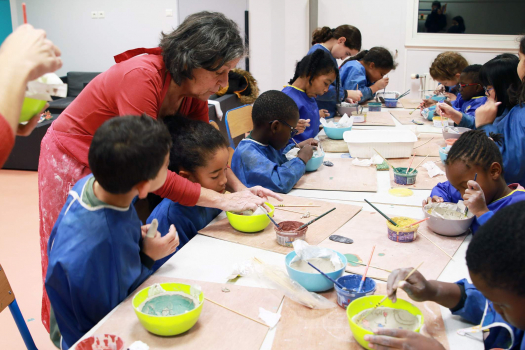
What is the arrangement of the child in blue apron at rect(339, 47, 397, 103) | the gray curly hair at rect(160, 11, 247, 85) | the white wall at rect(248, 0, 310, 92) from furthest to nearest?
the white wall at rect(248, 0, 310, 92), the child in blue apron at rect(339, 47, 397, 103), the gray curly hair at rect(160, 11, 247, 85)

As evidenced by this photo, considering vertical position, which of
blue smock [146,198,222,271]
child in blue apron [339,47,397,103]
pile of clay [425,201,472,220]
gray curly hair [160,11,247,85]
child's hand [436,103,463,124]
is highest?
gray curly hair [160,11,247,85]

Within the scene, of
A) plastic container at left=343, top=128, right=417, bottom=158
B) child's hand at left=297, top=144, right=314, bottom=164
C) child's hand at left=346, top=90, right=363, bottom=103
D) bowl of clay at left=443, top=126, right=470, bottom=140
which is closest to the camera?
child's hand at left=297, top=144, right=314, bottom=164

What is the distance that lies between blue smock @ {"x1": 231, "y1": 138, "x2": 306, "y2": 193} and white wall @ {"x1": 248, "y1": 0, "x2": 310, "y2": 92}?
3.96 metres

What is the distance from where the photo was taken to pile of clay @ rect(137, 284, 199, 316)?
1.09m

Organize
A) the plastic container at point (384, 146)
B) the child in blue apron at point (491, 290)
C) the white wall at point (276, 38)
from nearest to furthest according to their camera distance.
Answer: the child in blue apron at point (491, 290), the plastic container at point (384, 146), the white wall at point (276, 38)

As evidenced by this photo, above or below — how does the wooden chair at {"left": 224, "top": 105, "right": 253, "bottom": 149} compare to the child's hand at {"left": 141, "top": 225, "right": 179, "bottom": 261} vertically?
above

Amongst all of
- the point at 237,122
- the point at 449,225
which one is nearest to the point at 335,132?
the point at 237,122

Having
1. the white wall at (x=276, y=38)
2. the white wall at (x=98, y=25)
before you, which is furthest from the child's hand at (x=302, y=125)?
the white wall at (x=98, y=25)

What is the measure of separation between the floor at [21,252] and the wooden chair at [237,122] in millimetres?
1507

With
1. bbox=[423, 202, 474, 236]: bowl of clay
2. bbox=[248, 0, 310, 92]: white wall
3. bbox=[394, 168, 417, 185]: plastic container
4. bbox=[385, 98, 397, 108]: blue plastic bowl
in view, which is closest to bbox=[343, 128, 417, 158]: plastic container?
bbox=[394, 168, 417, 185]: plastic container

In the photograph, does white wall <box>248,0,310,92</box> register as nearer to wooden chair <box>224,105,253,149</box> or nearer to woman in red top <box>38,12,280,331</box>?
wooden chair <box>224,105,253,149</box>

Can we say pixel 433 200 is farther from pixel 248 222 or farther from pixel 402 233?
pixel 248 222

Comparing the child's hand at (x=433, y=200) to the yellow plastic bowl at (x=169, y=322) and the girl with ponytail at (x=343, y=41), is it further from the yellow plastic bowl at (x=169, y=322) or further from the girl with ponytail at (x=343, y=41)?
the girl with ponytail at (x=343, y=41)

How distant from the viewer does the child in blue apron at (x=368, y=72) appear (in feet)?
14.4
